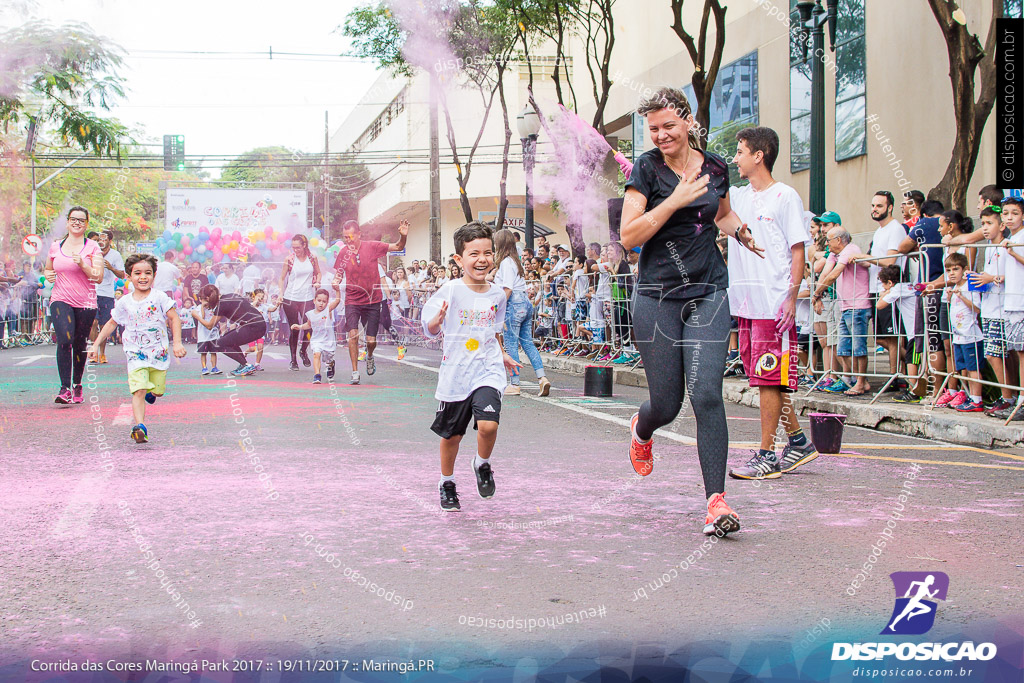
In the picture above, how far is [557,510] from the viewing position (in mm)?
5246

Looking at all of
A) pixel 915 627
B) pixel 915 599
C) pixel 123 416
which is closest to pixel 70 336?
pixel 123 416

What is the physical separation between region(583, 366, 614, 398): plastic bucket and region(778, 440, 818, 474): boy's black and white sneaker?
196 inches

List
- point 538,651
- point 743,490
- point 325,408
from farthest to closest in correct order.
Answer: point 325,408 → point 743,490 → point 538,651

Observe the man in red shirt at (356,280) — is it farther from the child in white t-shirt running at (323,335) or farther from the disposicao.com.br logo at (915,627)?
the disposicao.com.br logo at (915,627)

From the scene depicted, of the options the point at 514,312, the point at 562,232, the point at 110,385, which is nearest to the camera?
the point at 514,312

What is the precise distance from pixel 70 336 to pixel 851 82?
44.4ft

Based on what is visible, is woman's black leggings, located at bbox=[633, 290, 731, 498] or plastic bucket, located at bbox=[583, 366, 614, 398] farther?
plastic bucket, located at bbox=[583, 366, 614, 398]

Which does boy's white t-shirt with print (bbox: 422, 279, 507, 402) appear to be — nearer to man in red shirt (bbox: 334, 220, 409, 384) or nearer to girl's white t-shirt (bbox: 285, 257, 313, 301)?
man in red shirt (bbox: 334, 220, 409, 384)

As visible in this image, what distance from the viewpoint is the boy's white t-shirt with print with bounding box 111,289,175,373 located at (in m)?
7.84

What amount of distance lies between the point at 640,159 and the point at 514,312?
6690mm

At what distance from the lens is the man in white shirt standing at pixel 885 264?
10.2 metres

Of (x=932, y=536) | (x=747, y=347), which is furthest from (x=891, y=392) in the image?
(x=932, y=536)

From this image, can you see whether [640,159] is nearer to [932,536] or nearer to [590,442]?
[932,536]

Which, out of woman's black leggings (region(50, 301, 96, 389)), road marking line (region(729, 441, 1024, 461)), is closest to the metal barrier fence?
woman's black leggings (region(50, 301, 96, 389))
